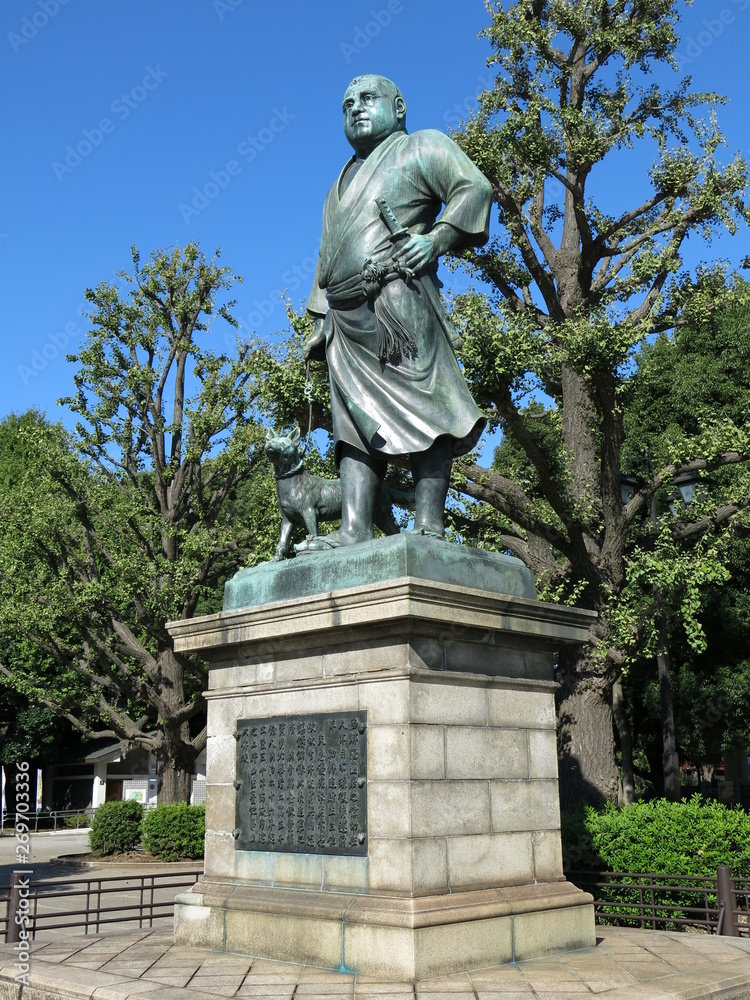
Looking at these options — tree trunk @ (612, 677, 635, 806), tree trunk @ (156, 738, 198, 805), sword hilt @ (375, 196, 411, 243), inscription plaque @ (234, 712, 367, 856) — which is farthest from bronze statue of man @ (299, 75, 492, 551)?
tree trunk @ (612, 677, 635, 806)

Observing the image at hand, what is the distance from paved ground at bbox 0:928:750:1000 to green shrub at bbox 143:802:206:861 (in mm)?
15877

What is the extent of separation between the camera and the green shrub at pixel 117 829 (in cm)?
2397

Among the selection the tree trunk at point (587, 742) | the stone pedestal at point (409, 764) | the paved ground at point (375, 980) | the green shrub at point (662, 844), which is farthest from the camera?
the tree trunk at point (587, 742)

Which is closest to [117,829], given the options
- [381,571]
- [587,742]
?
[587,742]

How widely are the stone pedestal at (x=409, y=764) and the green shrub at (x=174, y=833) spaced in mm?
16103

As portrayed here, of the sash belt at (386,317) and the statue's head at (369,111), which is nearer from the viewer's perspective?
the sash belt at (386,317)

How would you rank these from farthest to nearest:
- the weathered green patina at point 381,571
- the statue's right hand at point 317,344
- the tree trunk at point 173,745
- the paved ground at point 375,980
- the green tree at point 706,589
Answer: the green tree at point 706,589, the tree trunk at point 173,745, the statue's right hand at point 317,344, the weathered green patina at point 381,571, the paved ground at point 375,980

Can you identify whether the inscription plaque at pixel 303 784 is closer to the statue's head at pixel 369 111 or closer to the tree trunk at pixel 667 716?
the statue's head at pixel 369 111

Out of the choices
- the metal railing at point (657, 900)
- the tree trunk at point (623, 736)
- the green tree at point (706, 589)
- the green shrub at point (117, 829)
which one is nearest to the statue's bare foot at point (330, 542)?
the metal railing at point (657, 900)

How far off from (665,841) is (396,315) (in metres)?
7.98

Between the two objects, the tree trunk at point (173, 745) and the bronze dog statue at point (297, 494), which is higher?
the bronze dog statue at point (297, 494)

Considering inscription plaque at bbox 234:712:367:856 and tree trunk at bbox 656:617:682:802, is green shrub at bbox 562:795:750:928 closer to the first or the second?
inscription plaque at bbox 234:712:367:856

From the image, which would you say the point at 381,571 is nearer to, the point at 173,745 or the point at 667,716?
the point at 667,716

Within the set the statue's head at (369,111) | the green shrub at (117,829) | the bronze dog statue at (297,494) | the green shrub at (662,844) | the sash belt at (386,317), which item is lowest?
the green shrub at (117,829)
